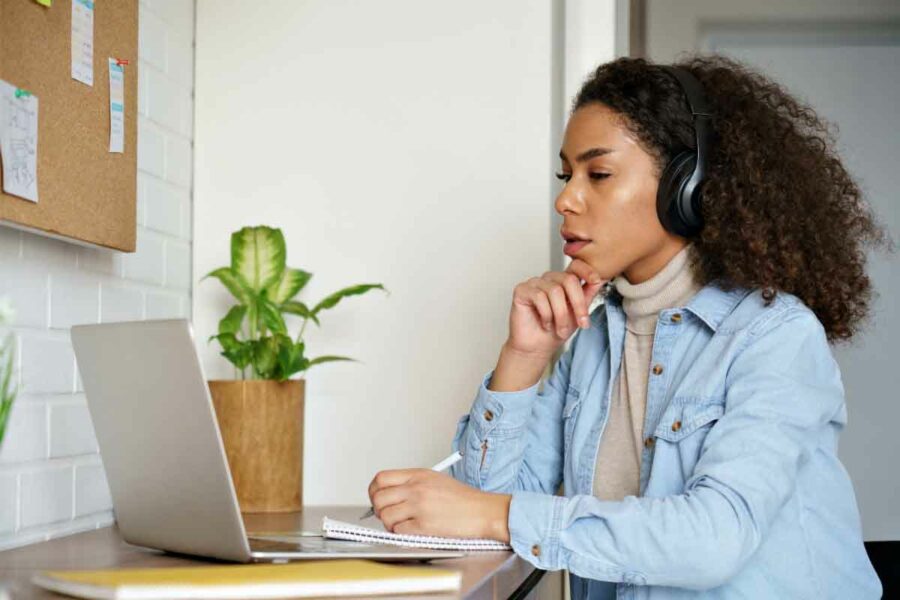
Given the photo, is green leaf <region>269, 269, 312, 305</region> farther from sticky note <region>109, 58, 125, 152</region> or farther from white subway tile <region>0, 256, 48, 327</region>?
white subway tile <region>0, 256, 48, 327</region>

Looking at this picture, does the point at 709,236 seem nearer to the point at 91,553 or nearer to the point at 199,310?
the point at 91,553

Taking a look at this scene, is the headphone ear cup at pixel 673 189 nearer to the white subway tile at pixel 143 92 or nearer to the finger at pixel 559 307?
the finger at pixel 559 307

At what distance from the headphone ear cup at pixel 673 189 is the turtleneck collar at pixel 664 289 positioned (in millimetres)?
60

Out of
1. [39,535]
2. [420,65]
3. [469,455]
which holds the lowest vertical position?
[39,535]

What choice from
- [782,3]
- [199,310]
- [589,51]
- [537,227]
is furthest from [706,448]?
[782,3]

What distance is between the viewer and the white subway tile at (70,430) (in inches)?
70.2

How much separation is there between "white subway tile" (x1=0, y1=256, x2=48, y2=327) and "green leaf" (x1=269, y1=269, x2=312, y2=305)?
506 millimetres

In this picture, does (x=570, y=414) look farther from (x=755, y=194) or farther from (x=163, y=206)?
(x=163, y=206)

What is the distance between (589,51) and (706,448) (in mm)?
1082

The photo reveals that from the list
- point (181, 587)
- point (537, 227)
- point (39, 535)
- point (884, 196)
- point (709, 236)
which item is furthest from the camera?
point (884, 196)

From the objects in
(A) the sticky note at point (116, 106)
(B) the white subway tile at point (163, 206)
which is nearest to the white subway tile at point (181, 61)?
(B) the white subway tile at point (163, 206)

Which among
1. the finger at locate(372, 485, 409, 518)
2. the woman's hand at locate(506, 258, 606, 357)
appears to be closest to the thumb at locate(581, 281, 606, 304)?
the woman's hand at locate(506, 258, 606, 357)

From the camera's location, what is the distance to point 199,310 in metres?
2.35

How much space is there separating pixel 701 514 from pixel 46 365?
98 centimetres
